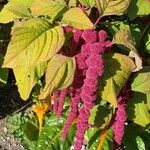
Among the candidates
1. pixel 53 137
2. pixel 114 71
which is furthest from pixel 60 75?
pixel 53 137

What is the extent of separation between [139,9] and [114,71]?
0.26 meters

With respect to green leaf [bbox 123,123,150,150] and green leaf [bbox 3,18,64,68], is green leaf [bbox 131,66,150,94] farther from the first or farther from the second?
green leaf [bbox 123,123,150,150]

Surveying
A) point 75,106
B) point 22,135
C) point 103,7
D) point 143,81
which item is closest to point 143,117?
point 143,81

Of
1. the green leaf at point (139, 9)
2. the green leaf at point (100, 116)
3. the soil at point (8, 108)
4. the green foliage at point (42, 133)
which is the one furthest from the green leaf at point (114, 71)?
the soil at point (8, 108)

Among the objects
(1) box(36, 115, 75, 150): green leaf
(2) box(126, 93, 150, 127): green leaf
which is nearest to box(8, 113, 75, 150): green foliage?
(1) box(36, 115, 75, 150): green leaf

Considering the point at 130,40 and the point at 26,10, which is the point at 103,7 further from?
the point at 26,10

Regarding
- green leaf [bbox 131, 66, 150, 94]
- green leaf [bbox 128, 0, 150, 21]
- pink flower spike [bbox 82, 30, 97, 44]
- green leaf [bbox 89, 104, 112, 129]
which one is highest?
pink flower spike [bbox 82, 30, 97, 44]

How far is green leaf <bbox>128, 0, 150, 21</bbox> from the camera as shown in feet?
4.61

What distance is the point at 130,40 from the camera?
1215 mm

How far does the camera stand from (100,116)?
1598 millimetres

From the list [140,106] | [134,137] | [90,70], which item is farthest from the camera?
[134,137]

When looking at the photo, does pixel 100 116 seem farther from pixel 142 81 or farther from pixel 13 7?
pixel 13 7

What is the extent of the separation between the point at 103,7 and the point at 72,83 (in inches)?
8.8

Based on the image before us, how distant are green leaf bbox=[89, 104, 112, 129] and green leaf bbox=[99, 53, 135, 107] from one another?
31 cm
